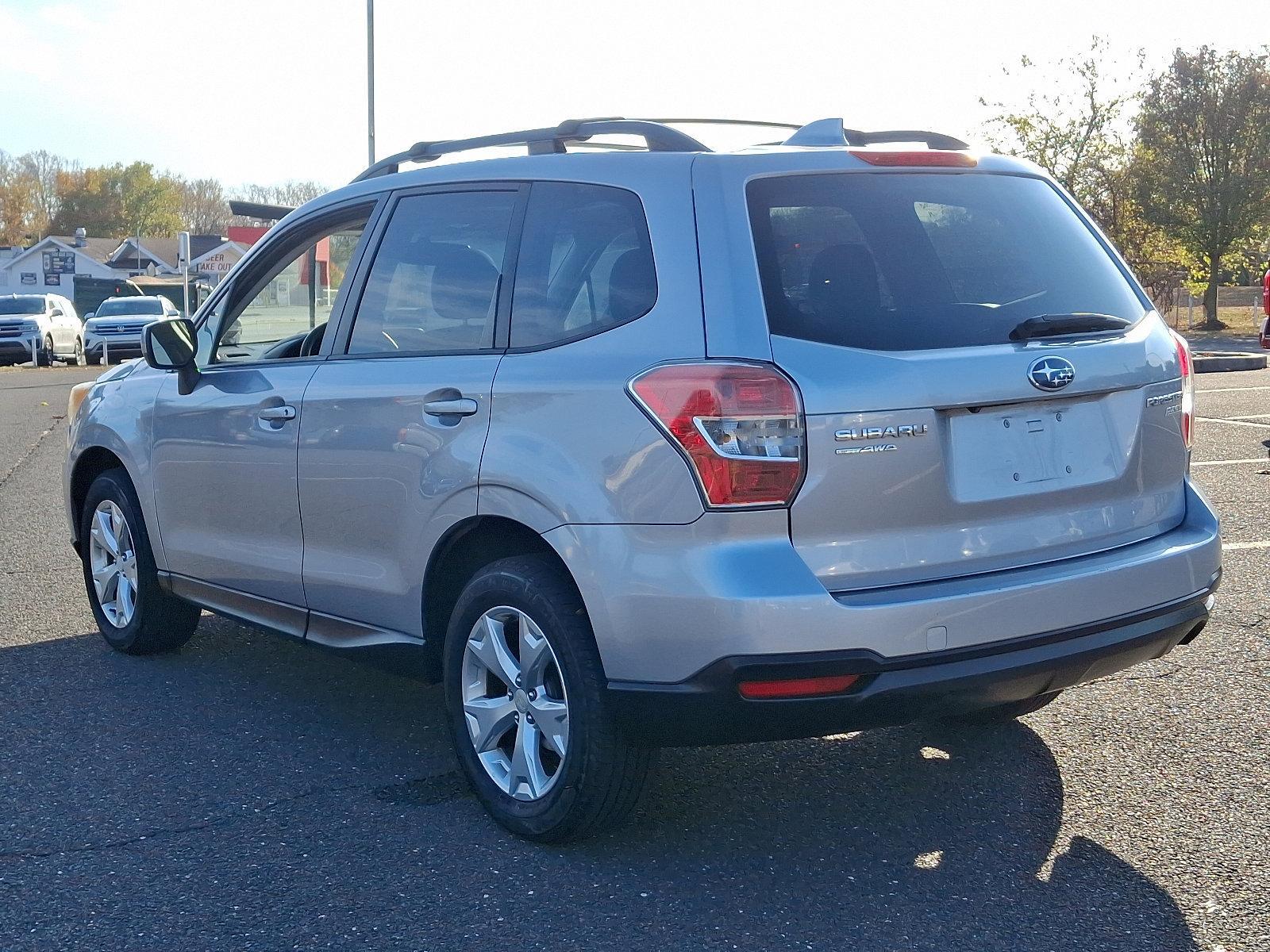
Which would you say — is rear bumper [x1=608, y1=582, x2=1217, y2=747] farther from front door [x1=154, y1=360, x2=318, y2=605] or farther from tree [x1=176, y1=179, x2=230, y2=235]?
tree [x1=176, y1=179, x2=230, y2=235]

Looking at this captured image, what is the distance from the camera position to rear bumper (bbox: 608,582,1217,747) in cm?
331

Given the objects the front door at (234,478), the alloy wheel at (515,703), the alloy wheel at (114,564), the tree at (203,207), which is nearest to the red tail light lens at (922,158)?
the alloy wheel at (515,703)

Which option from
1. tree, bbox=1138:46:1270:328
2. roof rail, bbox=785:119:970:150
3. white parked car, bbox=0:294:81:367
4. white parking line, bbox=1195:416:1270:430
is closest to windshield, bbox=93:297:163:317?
white parked car, bbox=0:294:81:367

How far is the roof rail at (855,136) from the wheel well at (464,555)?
1.25m

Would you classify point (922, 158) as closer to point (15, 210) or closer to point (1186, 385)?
point (1186, 385)

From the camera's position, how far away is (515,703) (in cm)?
391

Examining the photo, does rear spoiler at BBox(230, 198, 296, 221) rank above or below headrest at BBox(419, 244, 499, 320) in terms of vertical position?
above

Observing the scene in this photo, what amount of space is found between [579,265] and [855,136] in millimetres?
878

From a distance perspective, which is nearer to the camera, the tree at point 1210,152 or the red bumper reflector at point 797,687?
the red bumper reflector at point 797,687

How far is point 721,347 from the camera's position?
3385mm

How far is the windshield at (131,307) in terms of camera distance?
125 ft

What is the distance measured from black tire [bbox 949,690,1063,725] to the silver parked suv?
3 cm

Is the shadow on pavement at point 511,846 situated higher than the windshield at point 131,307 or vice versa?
the shadow on pavement at point 511,846

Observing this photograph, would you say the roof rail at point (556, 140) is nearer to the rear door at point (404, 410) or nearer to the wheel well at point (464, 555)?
the rear door at point (404, 410)
